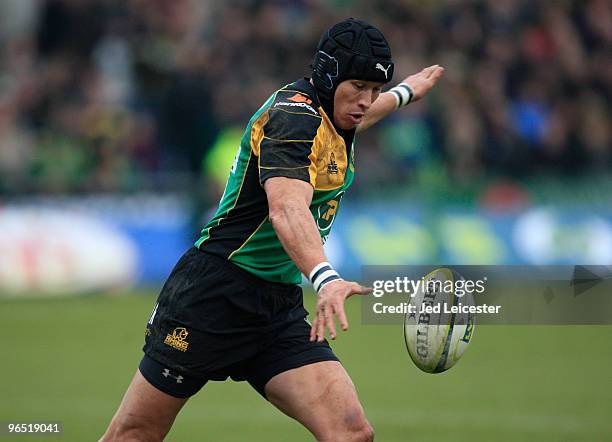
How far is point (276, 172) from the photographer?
5266 mm

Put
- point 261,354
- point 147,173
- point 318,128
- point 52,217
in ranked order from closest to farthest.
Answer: point 318,128, point 261,354, point 52,217, point 147,173

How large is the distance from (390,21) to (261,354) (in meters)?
13.1

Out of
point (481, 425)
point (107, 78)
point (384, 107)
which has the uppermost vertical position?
point (107, 78)

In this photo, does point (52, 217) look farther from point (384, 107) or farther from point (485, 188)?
point (384, 107)

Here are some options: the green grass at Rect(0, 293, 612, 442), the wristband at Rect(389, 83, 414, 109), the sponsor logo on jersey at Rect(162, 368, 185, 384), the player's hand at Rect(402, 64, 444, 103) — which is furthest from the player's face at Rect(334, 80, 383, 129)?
the green grass at Rect(0, 293, 612, 442)

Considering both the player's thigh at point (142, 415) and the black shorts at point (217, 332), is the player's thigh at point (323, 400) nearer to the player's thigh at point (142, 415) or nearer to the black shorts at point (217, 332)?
the black shorts at point (217, 332)

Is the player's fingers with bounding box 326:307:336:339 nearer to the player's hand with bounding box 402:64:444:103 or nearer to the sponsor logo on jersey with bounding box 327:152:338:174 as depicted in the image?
the sponsor logo on jersey with bounding box 327:152:338:174

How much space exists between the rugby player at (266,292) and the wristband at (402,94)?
64.3 inches

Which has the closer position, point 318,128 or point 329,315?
point 329,315

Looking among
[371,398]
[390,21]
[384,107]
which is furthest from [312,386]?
[390,21]

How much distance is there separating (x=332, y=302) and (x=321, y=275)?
0.20 m

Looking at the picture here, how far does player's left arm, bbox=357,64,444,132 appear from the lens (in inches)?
283

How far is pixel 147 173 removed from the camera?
54.3ft

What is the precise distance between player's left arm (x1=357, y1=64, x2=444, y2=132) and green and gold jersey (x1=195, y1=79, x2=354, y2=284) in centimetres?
126
